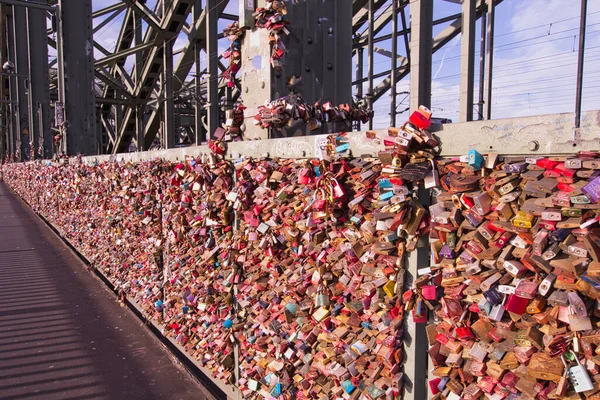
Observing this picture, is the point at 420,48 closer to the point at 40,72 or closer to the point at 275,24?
the point at 275,24

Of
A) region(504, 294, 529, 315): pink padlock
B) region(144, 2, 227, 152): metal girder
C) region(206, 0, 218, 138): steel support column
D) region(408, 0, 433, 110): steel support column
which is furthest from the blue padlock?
region(144, 2, 227, 152): metal girder

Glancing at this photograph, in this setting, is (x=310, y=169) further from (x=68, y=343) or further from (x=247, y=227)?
(x=68, y=343)

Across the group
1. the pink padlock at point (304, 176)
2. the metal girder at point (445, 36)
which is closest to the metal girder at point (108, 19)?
the metal girder at point (445, 36)

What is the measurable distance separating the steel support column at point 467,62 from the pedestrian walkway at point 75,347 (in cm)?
580

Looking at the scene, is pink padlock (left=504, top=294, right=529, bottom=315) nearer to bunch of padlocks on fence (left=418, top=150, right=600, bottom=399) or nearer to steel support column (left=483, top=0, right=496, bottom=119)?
bunch of padlocks on fence (left=418, top=150, right=600, bottom=399)

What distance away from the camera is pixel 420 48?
23.5 feet

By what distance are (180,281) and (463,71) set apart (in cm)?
596

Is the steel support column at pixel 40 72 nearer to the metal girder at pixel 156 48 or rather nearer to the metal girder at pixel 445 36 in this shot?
the metal girder at pixel 156 48

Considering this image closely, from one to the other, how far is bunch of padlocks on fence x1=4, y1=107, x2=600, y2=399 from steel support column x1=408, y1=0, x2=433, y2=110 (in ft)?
14.6

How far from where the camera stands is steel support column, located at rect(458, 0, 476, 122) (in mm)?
7656

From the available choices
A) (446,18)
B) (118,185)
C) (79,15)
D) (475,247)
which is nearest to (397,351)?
(475,247)

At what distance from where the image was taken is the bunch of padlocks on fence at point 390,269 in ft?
4.49

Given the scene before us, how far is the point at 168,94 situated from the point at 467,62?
10858 millimetres

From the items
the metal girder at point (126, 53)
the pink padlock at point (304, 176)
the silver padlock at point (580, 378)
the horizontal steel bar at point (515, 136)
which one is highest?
the metal girder at point (126, 53)
